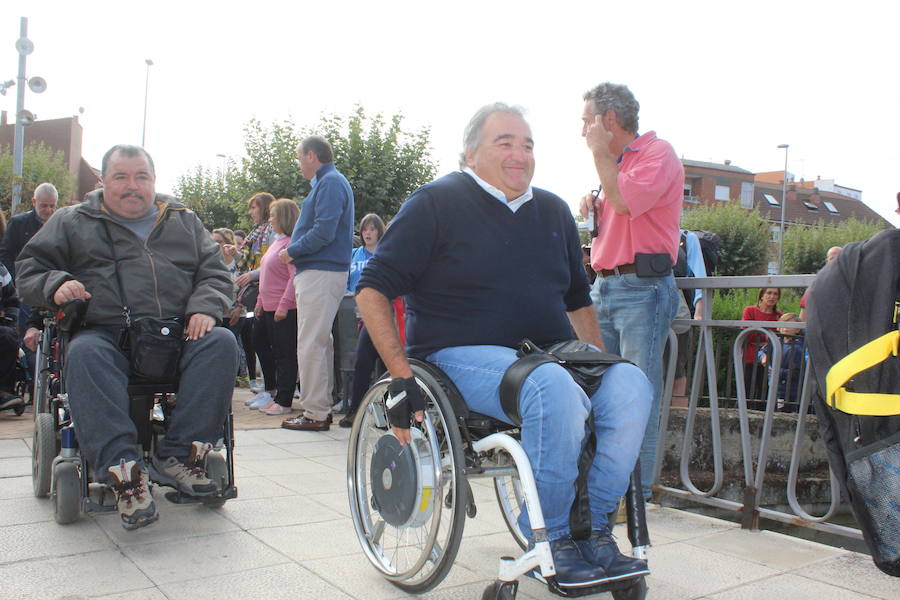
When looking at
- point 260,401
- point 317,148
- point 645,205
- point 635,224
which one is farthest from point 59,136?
point 645,205

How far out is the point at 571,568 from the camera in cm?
209

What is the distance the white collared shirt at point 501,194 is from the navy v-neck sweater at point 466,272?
0.07ft

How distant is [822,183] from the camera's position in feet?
252

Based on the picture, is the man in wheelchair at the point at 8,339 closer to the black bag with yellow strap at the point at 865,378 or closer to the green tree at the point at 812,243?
the black bag with yellow strap at the point at 865,378

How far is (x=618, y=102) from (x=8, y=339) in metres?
5.36

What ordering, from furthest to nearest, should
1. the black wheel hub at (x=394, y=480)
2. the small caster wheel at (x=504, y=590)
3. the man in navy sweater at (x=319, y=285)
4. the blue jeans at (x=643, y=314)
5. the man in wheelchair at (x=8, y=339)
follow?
1. the man in wheelchair at (x=8, y=339)
2. the man in navy sweater at (x=319, y=285)
3. the blue jeans at (x=643, y=314)
4. the black wheel hub at (x=394, y=480)
5. the small caster wheel at (x=504, y=590)

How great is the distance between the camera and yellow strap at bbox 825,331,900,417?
201 centimetres

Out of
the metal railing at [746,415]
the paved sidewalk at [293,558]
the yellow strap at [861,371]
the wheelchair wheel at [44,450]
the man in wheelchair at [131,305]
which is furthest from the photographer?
the wheelchair wheel at [44,450]

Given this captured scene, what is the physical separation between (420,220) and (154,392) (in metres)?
1.51

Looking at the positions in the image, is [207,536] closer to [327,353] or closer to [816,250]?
[327,353]

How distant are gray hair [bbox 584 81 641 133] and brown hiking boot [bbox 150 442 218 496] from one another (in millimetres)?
2344

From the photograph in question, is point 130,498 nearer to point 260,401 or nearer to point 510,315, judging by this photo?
point 510,315

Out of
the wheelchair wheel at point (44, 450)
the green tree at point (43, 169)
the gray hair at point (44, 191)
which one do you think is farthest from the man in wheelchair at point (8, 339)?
the green tree at point (43, 169)

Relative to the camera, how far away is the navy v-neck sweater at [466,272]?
266 centimetres
